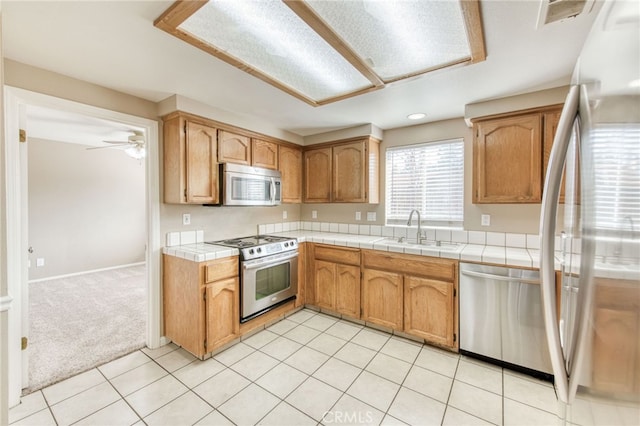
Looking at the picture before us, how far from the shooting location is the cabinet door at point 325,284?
10.2 feet

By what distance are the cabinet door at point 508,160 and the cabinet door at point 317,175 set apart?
1720 millimetres

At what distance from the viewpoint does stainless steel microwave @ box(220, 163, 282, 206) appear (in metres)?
2.72

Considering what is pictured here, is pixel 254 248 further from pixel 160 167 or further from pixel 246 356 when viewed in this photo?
pixel 160 167

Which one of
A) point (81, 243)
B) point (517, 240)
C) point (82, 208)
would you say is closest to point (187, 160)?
point (517, 240)

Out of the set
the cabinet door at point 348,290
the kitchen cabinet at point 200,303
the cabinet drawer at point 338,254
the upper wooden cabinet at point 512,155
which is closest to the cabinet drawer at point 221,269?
the kitchen cabinet at point 200,303

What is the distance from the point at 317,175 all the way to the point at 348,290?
62.5 inches

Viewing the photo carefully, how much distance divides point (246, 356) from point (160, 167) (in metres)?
1.90

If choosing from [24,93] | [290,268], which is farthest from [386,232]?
[24,93]

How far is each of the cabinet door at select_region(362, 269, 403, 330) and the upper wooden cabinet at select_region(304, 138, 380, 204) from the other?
966 mm

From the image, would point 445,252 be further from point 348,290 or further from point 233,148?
point 233,148

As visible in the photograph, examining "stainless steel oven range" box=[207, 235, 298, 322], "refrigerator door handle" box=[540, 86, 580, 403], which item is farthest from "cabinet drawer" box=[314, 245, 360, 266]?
"refrigerator door handle" box=[540, 86, 580, 403]

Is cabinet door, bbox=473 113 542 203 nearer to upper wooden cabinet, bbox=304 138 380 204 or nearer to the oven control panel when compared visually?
upper wooden cabinet, bbox=304 138 380 204
